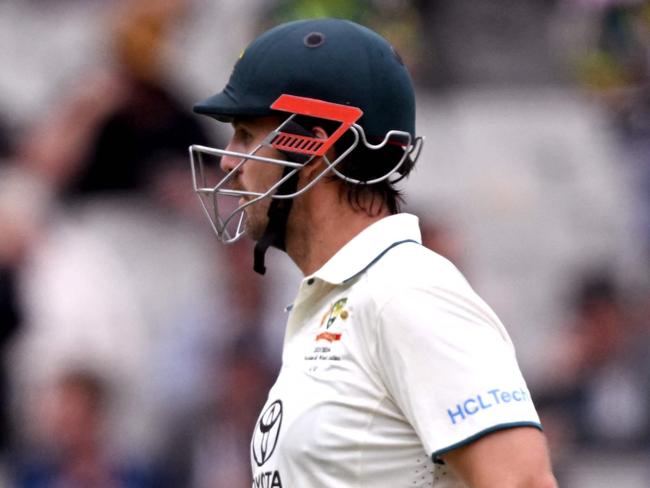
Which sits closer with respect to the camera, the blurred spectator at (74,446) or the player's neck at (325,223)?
the player's neck at (325,223)

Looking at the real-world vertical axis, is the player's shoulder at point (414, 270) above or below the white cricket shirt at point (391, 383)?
above

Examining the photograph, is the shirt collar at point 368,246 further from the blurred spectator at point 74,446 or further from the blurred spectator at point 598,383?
the blurred spectator at point 598,383

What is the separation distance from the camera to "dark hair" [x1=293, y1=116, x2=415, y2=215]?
A: 2910 millimetres

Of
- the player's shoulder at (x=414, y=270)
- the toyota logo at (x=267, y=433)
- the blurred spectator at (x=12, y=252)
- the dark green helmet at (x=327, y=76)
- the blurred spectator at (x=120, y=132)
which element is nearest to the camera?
the player's shoulder at (x=414, y=270)

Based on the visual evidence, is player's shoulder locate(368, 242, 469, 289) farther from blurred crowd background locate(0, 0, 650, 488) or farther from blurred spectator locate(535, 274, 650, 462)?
blurred spectator locate(535, 274, 650, 462)

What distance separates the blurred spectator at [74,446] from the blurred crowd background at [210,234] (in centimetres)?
1

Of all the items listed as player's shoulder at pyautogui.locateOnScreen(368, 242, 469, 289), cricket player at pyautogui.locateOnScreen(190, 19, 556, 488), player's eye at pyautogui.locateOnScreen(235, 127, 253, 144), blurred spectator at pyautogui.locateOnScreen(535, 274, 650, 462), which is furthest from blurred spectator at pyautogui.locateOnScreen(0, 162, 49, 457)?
player's shoulder at pyautogui.locateOnScreen(368, 242, 469, 289)

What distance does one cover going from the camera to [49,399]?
5793 millimetres

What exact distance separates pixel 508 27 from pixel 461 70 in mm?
504

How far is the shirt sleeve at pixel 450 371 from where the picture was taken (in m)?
2.48

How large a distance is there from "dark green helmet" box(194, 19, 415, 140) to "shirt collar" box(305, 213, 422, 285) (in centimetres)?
18

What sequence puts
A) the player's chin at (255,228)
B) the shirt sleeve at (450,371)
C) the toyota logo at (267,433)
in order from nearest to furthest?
the shirt sleeve at (450,371) → the toyota logo at (267,433) → the player's chin at (255,228)

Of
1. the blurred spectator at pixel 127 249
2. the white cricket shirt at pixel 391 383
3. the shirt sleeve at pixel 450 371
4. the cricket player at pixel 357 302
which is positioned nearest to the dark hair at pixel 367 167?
the cricket player at pixel 357 302

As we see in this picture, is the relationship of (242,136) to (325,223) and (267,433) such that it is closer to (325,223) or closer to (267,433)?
(325,223)
